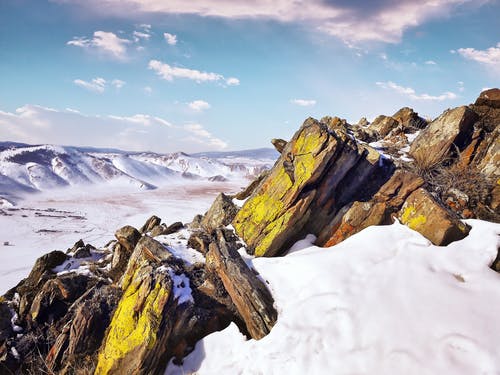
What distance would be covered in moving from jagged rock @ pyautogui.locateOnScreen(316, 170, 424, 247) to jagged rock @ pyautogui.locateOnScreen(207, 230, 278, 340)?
9.43ft

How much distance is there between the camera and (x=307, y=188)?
32.1ft

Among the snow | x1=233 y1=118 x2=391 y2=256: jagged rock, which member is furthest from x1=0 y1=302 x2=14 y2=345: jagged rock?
x1=233 y1=118 x2=391 y2=256: jagged rock

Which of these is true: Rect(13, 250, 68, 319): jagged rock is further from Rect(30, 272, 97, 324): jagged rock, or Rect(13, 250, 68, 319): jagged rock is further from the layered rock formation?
Rect(30, 272, 97, 324): jagged rock

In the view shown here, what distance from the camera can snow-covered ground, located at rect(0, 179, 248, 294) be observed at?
30.9m

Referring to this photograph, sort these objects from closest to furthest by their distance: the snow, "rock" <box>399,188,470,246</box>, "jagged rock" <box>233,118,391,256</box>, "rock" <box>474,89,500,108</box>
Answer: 1. the snow
2. "rock" <box>399,188,470,246</box>
3. "jagged rock" <box>233,118,391,256</box>
4. "rock" <box>474,89,500,108</box>

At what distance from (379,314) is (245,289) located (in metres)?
3.24

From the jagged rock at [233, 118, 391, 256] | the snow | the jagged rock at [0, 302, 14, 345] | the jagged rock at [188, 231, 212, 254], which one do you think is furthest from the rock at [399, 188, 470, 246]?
the jagged rock at [0, 302, 14, 345]

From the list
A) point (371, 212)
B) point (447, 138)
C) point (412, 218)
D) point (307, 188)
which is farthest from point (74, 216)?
point (447, 138)

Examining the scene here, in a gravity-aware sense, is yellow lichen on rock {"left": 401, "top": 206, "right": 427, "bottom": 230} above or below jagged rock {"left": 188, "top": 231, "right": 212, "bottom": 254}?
above

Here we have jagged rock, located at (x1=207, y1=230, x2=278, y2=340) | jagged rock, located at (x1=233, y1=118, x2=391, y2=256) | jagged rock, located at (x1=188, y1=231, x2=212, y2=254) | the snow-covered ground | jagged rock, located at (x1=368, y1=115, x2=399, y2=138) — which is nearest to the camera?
jagged rock, located at (x1=207, y1=230, x2=278, y2=340)

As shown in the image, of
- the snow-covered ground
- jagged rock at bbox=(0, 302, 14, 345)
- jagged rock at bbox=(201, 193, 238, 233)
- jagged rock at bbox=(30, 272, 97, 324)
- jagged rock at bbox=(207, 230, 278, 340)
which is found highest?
jagged rock at bbox=(201, 193, 238, 233)

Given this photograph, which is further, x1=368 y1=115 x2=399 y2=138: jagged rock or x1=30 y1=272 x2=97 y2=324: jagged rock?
x1=368 y1=115 x2=399 y2=138: jagged rock

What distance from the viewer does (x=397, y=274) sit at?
23.7ft

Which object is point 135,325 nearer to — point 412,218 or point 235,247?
point 235,247
